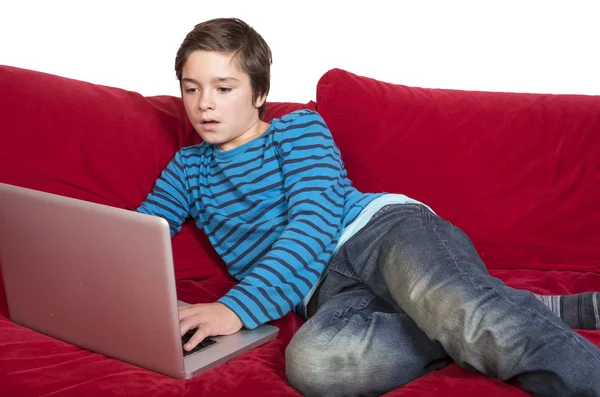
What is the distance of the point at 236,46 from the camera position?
1700mm

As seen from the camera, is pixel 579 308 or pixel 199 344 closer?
pixel 199 344

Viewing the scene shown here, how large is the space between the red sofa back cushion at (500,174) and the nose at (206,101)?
38 cm

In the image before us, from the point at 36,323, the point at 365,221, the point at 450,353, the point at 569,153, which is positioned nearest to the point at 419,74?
the point at 569,153

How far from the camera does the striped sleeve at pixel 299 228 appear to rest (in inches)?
56.3

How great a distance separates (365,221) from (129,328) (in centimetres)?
57

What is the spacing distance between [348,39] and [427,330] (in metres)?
1.24

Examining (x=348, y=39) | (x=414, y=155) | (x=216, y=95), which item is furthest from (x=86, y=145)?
(x=348, y=39)


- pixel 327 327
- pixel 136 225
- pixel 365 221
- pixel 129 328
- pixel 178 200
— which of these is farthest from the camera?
pixel 178 200

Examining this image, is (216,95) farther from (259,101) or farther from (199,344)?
(199,344)

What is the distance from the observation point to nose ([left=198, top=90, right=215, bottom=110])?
5.43 ft

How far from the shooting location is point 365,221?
159cm

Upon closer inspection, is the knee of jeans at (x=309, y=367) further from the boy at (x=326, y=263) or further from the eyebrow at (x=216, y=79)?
the eyebrow at (x=216, y=79)

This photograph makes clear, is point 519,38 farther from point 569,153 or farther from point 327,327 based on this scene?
point 327,327

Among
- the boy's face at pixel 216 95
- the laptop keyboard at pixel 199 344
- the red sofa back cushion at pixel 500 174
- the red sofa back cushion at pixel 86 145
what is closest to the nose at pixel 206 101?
the boy's face at pixel 216 95
